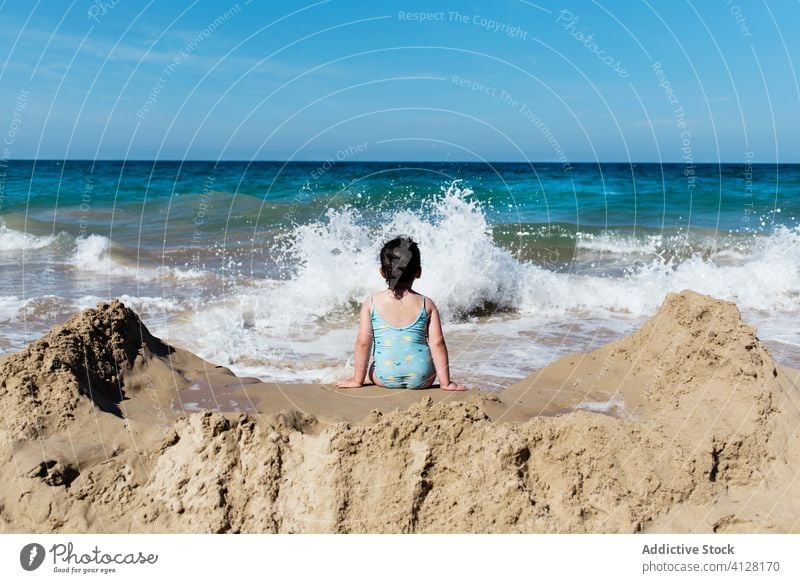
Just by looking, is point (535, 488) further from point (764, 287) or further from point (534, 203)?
point (534, 203)

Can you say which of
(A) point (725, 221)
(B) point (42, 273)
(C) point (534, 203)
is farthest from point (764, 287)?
(C) point (534, 203)

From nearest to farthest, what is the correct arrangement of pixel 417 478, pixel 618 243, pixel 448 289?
pixel 417 478 → pixel 448 289 → pixel 618 243

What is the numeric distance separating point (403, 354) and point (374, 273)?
20.3 ft

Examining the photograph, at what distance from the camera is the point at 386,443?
3.29m

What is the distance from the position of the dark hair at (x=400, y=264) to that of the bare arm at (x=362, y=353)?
233mm

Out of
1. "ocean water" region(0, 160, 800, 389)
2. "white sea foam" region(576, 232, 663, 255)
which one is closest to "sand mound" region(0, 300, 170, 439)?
"ocean water" region(0, 160, 800, 389)

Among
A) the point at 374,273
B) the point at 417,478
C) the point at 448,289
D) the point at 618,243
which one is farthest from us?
the point at 618,243

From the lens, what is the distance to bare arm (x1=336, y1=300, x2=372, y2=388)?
15.5ft

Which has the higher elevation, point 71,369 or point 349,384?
point 71,369

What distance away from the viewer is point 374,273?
10.9m
